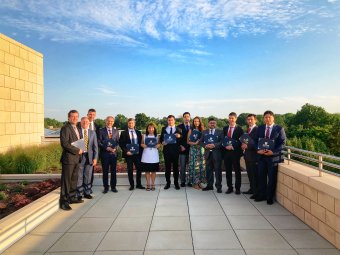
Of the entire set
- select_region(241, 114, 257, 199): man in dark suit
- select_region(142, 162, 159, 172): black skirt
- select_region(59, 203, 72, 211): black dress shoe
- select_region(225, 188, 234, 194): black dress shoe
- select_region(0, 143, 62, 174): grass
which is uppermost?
select_region(241, 114, 257, 199): man in dark suit

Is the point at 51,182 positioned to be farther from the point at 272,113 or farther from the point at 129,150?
the point at 272,113

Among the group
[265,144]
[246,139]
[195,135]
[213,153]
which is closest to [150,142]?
[195,135]

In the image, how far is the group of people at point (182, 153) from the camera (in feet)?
21.6

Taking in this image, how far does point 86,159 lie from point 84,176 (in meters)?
0.44

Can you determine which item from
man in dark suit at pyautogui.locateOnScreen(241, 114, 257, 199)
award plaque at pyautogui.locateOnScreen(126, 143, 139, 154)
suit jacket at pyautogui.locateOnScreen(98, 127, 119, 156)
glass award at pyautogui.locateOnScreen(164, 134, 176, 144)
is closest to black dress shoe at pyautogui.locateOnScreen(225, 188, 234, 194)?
man in dark suit at pyautogui.locateOnScreen(241, 114, 257, 199)

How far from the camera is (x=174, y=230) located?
199 inches

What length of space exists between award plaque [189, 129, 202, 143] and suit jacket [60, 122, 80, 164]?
303 centimetres

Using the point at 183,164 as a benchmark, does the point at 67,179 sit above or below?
below

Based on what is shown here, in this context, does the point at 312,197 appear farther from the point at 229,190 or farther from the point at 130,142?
the point at 130,142

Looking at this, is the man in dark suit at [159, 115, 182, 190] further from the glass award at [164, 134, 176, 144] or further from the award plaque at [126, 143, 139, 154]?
the award plaque at [126, 143, 139, 154]

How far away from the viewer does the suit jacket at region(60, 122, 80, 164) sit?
634 cm

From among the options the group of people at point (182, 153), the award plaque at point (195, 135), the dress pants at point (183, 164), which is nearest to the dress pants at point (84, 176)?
the group of people at point (182, 153)

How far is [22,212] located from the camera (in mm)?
5191

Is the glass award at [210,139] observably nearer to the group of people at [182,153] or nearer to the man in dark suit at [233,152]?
the group of people at [182,153]
